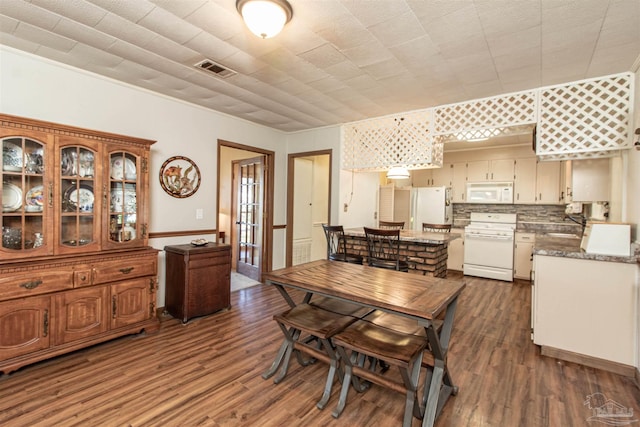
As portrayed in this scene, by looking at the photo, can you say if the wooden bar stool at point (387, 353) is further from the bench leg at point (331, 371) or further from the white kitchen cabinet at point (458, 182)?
the white kitchen cabinet at point (458, 182)

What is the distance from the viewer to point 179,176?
12.2 feet

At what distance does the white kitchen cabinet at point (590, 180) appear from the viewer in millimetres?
3341

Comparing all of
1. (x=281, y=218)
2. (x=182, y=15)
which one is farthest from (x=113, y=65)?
(x=281, y=218)

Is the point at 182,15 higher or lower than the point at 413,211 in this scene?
higher

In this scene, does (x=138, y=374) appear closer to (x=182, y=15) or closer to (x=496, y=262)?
(x=182, y=15)

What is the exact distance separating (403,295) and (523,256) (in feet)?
15.2

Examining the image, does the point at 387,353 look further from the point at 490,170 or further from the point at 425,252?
the point at 490,170

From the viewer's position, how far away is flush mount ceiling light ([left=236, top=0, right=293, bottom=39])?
71.0 inches

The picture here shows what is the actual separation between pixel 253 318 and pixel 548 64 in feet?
12.5

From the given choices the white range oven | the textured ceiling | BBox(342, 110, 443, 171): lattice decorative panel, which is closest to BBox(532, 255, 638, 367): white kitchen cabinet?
the textured ceiling

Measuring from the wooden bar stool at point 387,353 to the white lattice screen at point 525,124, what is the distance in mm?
2660

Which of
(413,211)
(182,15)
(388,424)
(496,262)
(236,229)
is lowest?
(388,424)

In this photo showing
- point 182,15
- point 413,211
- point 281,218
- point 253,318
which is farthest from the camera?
point 413,211

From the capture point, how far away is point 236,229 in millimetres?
5438
